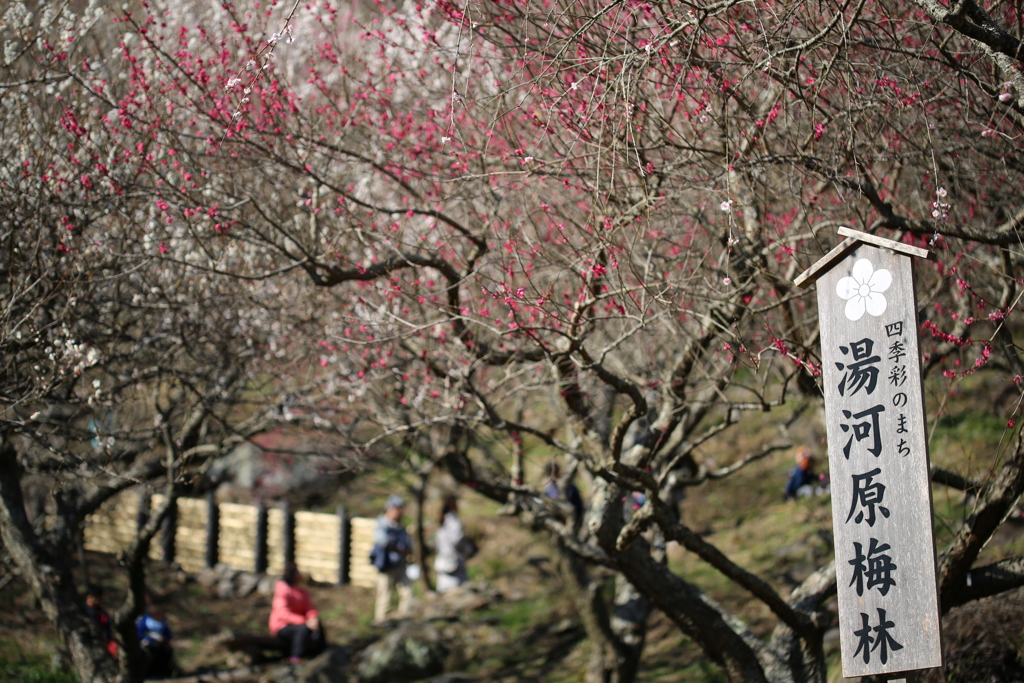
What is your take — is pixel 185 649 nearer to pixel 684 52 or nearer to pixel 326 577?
pixel 326 577

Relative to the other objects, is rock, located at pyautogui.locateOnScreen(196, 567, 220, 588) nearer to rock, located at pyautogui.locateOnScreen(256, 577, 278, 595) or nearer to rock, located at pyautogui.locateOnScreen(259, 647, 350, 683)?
rock, located at pyautogui.locateOnScreen(256, 577, 278, 595)

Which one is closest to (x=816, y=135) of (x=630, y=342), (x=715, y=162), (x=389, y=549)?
(x=715, y=162)

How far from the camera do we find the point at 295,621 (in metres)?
8.92

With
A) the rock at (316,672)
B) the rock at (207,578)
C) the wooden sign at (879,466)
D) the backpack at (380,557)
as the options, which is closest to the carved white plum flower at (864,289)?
the wooden sign at (879,466)

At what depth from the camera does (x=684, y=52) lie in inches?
186

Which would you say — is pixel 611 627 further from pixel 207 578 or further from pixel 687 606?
pixel 207 578

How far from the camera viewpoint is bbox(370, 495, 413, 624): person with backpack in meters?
10.4

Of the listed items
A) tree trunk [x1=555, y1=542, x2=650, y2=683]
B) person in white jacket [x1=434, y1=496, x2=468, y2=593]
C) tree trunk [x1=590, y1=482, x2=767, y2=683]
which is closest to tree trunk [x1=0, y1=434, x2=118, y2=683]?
tree trunk [x1=555, y1=542, x2=650, y2=683]

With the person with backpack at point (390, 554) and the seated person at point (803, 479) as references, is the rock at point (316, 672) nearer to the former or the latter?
the person with backpack at point (390, 554)

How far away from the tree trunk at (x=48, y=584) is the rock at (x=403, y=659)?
281cm

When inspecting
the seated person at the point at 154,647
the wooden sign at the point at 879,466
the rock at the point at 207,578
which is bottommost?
the seated person at the point at 154,647

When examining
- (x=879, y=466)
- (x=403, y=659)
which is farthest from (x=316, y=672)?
(x=879, y=466)

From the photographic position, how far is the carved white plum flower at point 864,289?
3580mm

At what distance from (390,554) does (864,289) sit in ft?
Result: 26.2
